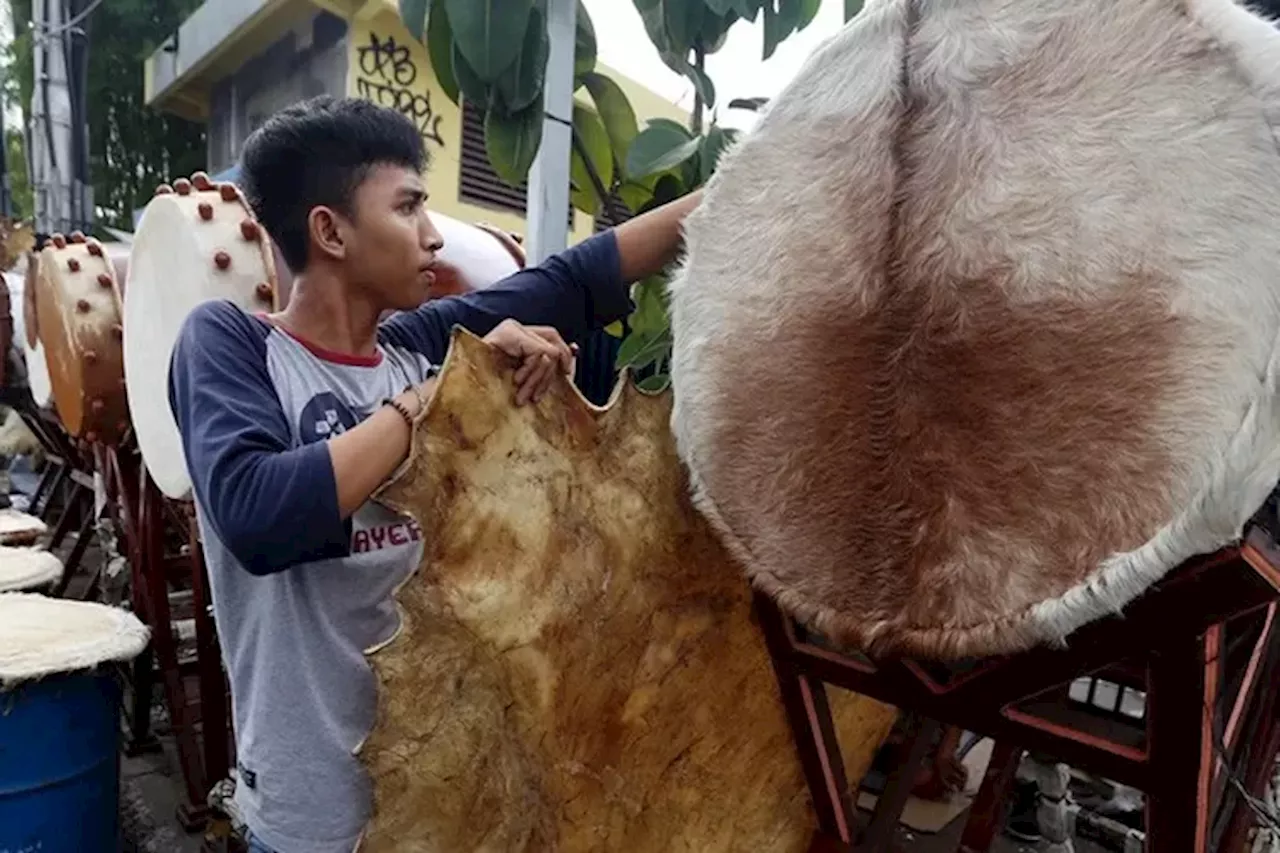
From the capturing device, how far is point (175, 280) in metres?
2.00

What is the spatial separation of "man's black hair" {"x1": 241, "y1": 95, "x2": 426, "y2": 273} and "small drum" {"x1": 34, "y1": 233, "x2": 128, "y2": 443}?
5.82 ft

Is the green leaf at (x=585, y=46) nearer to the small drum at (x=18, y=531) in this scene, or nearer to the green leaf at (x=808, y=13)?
the green leaf at (x=808, y=13)

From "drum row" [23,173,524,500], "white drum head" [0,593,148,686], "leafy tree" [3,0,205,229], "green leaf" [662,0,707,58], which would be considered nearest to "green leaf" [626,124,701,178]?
"green leaf" [662,0,707,58]

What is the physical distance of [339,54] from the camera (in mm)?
6457

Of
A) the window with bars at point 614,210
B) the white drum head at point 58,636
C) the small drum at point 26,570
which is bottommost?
the small drum at point 26,570

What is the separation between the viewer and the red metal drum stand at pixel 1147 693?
768mm

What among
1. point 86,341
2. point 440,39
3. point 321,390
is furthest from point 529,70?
point 86,341

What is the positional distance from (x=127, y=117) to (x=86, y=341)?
34.8 feet

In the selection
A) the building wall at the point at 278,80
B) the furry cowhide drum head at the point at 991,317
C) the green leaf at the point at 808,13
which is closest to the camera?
the furry cowhide drum head at the point at 991,317

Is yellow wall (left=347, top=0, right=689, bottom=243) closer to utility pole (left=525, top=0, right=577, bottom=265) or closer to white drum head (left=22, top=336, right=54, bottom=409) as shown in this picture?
white drum head (left=22, top=336, right=54, bottom=409)

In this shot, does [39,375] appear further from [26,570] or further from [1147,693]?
[1147,693]

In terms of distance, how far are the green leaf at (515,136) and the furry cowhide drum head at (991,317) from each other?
2.60 feet

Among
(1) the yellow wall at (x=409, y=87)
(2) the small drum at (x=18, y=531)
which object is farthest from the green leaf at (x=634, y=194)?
(1) the yellow wall at (x=409, y=87)

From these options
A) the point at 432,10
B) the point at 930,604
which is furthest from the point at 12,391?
the point at 930,604
